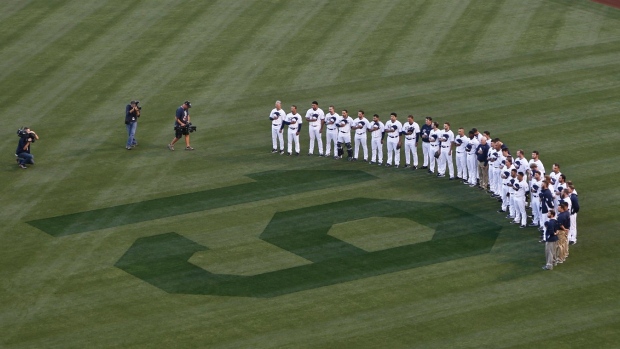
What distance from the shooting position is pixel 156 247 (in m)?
32.8

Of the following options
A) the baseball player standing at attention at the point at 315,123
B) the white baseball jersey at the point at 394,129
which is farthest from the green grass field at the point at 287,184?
the white baseball jersey at the point at 394,129

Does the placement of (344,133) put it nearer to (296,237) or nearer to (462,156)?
(462,156)

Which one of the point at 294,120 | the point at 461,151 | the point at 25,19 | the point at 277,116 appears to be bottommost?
the point at 461,151

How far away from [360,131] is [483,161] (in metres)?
4.50

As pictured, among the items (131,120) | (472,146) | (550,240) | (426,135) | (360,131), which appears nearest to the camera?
(550,240)

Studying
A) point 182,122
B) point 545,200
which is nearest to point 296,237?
point 545,200

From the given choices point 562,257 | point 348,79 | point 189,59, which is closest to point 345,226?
point 562,257

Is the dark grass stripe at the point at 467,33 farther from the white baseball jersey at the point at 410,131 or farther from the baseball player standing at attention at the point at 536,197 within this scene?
the baseball player standing at attention at the point at 536,197

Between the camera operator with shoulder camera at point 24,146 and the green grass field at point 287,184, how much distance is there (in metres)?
0.46

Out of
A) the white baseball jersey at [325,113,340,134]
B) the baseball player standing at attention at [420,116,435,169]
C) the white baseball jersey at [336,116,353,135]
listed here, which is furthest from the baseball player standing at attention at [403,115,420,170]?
the white baseball jersey at [325,113,340,134]

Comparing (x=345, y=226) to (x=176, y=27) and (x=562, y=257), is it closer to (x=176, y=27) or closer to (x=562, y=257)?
(x=562, y=257)

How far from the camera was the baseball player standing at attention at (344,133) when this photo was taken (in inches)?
1540

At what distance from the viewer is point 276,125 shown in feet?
130

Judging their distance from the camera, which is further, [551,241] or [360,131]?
[360,131]
